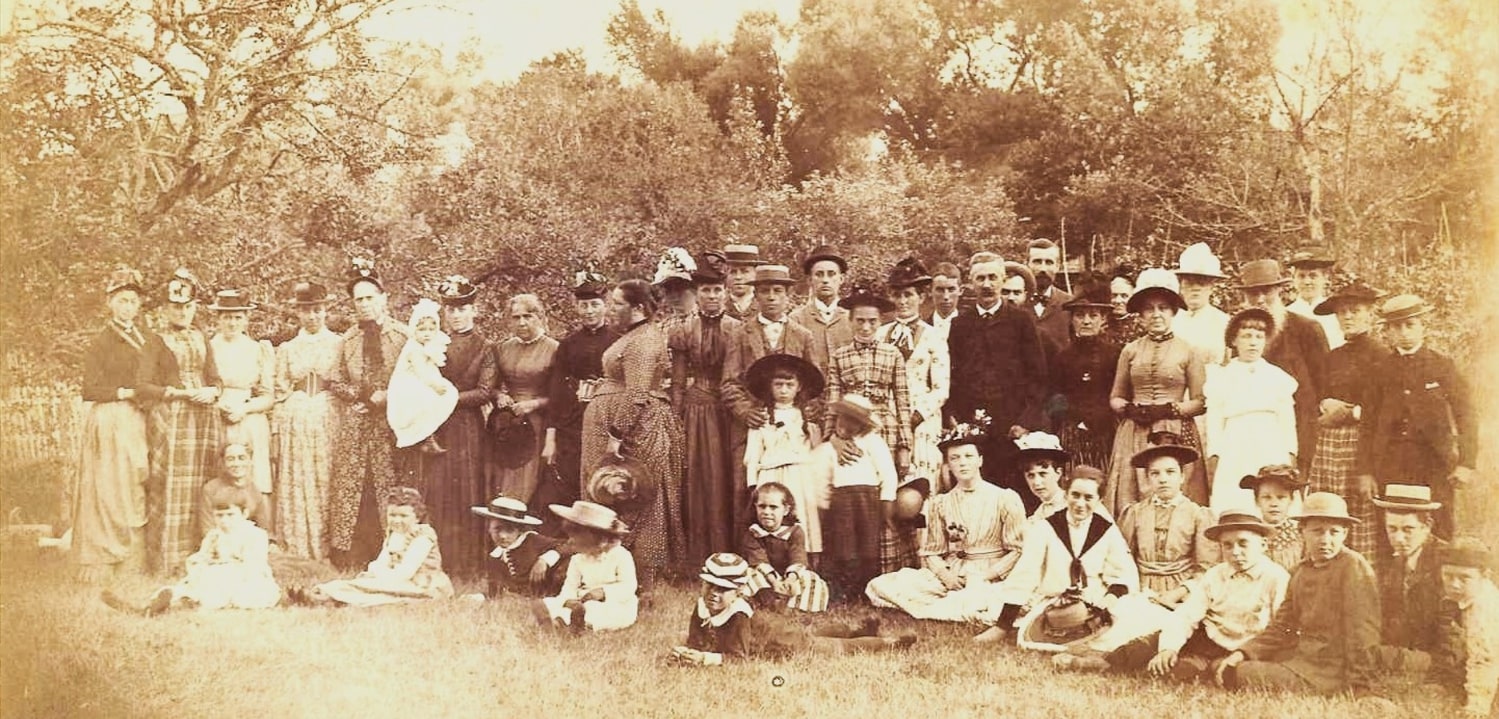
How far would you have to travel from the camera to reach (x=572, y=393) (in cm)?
616

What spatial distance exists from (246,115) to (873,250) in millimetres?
3346

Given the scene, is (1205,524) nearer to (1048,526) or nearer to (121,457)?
(1048,526)

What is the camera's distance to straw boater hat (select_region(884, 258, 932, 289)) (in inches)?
232

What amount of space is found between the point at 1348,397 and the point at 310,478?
16.1ft

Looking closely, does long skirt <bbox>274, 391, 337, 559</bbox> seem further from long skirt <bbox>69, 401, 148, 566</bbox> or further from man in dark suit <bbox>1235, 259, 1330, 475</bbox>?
man in dark suit <bbox>1235, 259, 1330, 475</bbox>

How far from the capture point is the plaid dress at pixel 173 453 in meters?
6.34

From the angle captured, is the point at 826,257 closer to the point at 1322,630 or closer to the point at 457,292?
the point at 457,292

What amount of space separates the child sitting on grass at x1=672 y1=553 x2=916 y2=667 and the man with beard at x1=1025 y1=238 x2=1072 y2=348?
62.8 inches

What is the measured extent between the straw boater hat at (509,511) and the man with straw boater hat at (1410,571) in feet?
12.4

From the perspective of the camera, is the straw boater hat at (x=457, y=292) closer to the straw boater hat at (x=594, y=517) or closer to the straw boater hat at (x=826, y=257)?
the straw boater hat at (x=594, y=517)

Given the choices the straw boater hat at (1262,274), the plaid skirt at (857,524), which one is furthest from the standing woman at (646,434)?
the straw boater hat at (1262,274)

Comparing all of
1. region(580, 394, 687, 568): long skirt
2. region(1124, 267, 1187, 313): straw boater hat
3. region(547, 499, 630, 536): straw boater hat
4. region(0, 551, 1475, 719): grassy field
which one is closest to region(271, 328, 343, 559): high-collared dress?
region(0, 551, 1475, 719): grassy field

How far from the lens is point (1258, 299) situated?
5.64 metres

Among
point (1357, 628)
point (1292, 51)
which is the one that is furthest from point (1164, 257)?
point (1357, 628)
